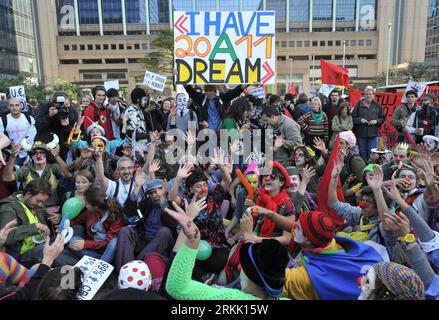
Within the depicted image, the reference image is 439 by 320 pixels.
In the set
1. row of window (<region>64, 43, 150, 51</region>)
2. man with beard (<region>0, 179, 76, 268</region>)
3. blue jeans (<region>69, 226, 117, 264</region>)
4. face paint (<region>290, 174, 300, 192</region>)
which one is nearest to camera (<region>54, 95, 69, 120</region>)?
man with beard (<region>0, 179, 76, 268</region>)

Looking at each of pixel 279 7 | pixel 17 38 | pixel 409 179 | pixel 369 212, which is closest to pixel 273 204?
pixel 369 212

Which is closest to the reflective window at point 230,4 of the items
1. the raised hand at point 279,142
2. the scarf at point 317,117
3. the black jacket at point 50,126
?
the scarf at point 317,117

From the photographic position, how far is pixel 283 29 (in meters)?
71.9

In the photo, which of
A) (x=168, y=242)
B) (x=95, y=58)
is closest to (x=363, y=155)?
(x=168, y=242)

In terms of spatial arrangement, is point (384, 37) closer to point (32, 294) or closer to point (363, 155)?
point (363, 155)

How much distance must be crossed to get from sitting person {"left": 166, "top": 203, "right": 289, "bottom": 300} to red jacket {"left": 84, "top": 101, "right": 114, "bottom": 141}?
4.85 m

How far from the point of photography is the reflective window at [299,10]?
7162 cm

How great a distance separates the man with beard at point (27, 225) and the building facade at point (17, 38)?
52.5 meters

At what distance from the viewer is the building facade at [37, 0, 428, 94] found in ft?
224

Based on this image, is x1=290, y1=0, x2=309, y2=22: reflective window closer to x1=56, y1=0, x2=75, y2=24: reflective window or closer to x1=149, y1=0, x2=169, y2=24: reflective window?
x1=149, y1=0, x2=169, y2=24: reflective window
